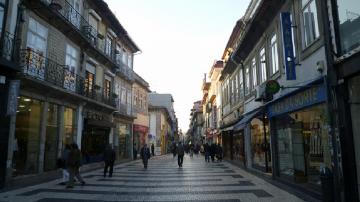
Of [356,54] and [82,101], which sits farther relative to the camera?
[82,101]

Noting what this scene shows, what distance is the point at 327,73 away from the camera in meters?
9.41

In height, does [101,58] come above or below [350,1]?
above

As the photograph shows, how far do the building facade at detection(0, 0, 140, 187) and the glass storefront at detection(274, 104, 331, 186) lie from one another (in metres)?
10.7

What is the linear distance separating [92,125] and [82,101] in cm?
289

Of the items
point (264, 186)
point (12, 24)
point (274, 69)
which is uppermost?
point (12, 24)

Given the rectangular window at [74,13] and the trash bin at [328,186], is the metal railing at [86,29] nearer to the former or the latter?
the rectangular window at [74,13]

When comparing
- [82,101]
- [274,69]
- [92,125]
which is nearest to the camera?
[274,69]

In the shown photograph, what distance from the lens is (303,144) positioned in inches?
500

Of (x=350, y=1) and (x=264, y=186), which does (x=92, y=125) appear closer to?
(x=264, y=186)

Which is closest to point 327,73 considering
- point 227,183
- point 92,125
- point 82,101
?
point 227,183

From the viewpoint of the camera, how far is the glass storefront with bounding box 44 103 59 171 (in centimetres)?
1747

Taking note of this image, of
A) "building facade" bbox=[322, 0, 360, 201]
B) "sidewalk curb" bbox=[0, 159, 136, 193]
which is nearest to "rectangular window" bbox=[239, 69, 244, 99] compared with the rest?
"sidewalk curb" bbox=[0, 159, 136, 193]

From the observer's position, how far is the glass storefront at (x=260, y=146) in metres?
17.4

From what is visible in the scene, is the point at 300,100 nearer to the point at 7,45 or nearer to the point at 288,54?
the point at 288,54
